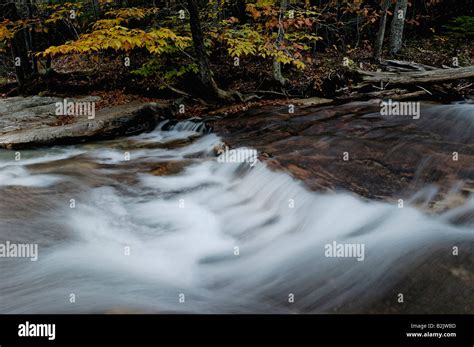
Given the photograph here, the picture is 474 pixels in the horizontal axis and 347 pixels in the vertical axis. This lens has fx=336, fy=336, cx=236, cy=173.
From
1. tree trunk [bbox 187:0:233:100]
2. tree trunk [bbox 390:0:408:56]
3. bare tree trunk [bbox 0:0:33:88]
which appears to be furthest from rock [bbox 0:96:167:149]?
tree trunk [bbox 390:0:408:56]

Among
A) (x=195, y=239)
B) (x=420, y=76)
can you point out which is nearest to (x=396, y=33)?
(x=420, y=76)

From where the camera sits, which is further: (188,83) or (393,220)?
(188,83)

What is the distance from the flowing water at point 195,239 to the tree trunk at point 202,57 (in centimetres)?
353

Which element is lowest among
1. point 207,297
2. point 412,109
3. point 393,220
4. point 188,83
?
point 207,297

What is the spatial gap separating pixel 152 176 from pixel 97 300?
2937 millimetres

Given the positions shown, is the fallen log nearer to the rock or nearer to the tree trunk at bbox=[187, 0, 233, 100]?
the tree trunk at bbox=[187, 0, 233, 100]

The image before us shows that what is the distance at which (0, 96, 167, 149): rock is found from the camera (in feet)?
23.3

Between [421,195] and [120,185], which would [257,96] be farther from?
[421,195]

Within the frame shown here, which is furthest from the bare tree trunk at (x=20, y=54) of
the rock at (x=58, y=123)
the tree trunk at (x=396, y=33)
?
the tree trunk at (x=396, y=33)

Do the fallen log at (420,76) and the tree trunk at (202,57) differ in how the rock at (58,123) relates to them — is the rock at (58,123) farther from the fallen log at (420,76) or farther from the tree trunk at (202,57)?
the fallen log at (420,76)

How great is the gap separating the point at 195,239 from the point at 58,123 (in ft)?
18.4

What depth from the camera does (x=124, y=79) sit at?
36.5 feet

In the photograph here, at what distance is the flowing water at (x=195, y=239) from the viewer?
118 inches
